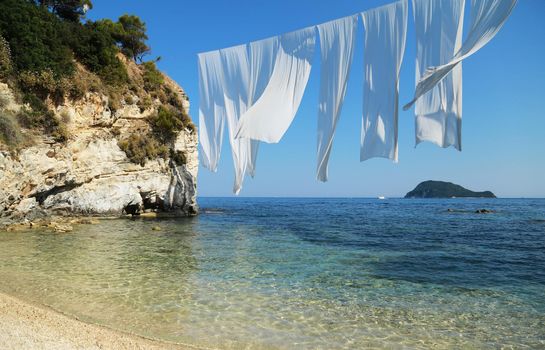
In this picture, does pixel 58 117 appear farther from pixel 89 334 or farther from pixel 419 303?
pixel 419 303

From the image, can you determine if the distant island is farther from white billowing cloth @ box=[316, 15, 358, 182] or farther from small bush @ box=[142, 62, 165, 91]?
white billowing cloth @ box=[316, 15, 358, 182]

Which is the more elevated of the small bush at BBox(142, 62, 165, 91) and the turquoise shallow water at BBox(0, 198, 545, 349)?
the small bush at BBox(142, 62, 165, 91)

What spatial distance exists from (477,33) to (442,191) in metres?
172

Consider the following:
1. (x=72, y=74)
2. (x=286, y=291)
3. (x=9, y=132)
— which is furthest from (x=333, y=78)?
(x=72, y=74)

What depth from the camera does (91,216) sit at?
21.7 m

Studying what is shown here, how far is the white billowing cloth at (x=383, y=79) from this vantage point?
22.7ft

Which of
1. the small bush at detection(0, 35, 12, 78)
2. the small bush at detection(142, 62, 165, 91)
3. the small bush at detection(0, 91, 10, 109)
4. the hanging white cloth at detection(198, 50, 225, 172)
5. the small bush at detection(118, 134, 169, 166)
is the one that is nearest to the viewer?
the hanging white cloth at detection(198, 50, 225, 172)

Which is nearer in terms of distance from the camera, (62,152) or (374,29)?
(374,29)

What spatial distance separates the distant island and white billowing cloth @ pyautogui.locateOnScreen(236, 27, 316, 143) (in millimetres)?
167634

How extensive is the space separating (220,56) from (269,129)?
121 inches

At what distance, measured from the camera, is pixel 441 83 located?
21.5ft

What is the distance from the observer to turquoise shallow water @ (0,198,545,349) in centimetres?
525

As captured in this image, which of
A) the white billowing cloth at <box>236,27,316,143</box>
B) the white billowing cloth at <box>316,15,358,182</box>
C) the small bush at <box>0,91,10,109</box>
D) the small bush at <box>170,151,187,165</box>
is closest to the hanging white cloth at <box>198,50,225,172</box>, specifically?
the white billowing cloth at <box>236,27,316,143</box>

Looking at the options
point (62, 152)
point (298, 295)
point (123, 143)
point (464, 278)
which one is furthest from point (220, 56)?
point (123, 143)
